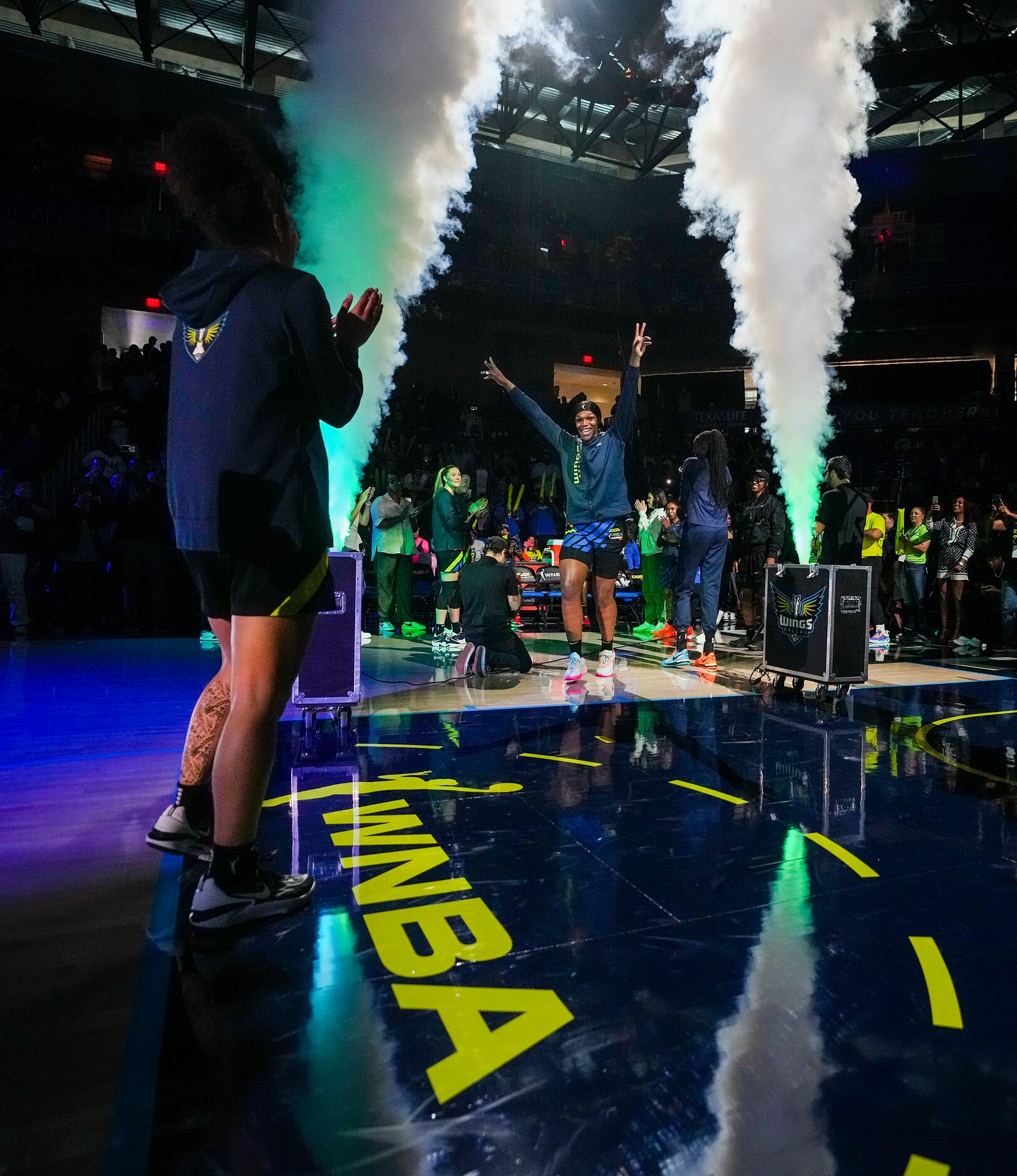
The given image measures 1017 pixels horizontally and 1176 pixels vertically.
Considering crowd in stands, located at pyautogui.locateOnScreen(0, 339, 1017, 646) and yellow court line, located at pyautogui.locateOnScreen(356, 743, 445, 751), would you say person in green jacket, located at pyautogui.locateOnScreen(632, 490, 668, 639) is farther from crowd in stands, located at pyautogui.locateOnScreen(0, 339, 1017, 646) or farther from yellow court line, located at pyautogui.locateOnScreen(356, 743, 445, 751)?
yellow court line, located at pyautogui.locateOnScreen(356, 743, 445, 751)

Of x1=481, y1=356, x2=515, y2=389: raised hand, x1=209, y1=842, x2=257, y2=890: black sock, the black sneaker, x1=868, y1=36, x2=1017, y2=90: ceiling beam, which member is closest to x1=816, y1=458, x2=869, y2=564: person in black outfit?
x1=481, y1=356, x2=515, y2=389: raised hand

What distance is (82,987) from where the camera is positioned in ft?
5.79

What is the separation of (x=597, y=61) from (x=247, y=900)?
19.0m

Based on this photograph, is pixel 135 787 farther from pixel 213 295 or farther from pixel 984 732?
pixel 984 732

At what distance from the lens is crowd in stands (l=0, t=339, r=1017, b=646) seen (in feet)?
32.4

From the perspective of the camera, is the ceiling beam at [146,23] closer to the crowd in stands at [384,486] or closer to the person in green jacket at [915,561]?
the crowd in stands at [384,486]

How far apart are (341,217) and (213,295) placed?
8.88m

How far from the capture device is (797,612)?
5.68 meters

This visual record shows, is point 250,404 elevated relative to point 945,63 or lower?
lower

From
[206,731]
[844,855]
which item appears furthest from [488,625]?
[844,855]

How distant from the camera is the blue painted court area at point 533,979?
1.30 metres

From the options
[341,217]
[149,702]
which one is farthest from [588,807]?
[341,217]

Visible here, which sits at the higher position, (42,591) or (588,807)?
(42,591)

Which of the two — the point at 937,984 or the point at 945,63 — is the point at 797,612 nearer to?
the point at 937,984
